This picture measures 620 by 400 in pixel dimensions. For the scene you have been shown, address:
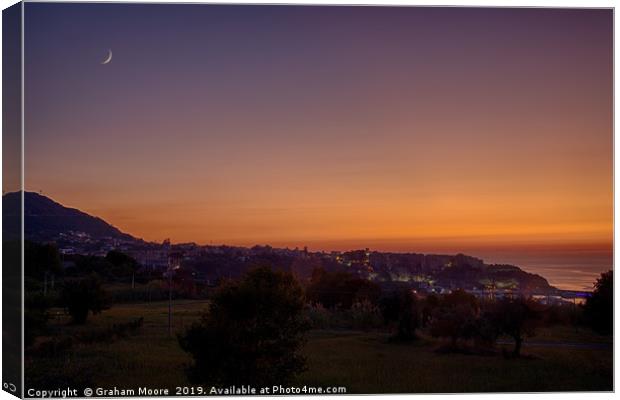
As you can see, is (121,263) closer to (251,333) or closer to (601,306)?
(251,333)

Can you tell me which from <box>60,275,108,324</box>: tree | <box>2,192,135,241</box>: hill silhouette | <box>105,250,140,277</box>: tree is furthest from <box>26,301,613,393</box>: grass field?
<box>2,192,135,241</box>: hill silhouette

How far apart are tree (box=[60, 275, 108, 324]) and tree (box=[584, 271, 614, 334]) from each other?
5.41m

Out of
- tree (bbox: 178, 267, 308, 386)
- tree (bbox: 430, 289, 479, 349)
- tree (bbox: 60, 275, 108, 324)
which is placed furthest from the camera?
tree (bbox: 430, 289, 479, 349)

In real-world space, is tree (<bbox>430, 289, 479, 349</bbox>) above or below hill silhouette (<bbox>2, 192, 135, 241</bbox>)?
below

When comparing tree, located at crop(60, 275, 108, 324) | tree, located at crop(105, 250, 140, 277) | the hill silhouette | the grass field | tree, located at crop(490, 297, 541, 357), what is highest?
Result: the hill silhouette

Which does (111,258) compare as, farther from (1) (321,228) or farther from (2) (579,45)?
(2) (579,45)

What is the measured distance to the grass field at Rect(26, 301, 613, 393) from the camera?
37.6ft

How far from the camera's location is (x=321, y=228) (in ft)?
39.3

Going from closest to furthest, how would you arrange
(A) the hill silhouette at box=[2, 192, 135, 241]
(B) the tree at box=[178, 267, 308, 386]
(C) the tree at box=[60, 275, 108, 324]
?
(A) the hill silhouette at box=[2, 192, 135, 241], (C) the tree at box=[60, 275, 108, 324], (B) the tree at box=[178, 267, 308, 386]

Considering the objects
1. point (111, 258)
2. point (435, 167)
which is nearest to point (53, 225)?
point (111, 258)

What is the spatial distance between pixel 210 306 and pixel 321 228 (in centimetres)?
151

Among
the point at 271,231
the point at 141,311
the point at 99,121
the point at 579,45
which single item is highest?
the point at 579,45

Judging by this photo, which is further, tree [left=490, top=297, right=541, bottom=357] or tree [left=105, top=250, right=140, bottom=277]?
tree [left=490, top=297, right=541, bottom=357]

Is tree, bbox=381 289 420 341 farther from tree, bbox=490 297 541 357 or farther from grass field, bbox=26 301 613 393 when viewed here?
tree, bbox=490 297 541 357
